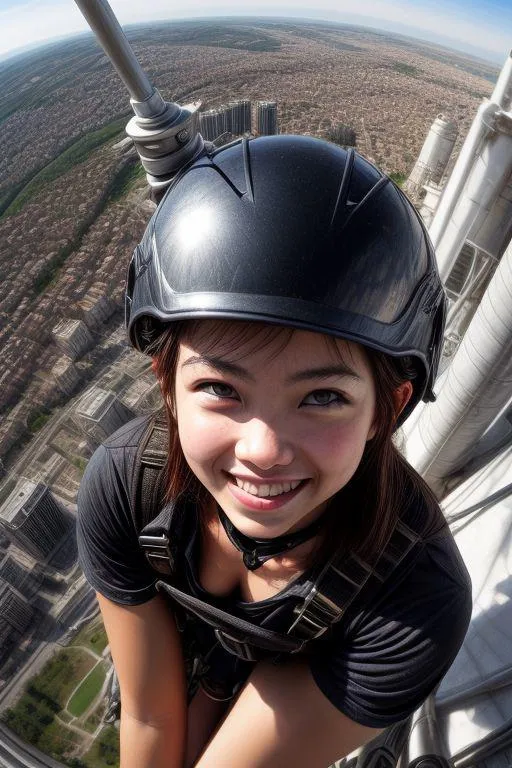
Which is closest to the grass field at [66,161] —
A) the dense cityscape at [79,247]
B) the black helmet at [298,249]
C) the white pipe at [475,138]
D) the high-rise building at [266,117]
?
the dense cityscape at [79,247]

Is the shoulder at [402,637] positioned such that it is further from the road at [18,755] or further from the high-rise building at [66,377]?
the high-rise building at [66,377]

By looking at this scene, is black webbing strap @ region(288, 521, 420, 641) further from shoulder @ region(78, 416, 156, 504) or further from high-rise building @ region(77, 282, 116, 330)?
high-rise building @ region(77, 282, 116, 330)

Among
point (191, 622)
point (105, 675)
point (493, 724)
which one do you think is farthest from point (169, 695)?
point (105, 675)

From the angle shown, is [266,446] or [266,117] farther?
[266,117]

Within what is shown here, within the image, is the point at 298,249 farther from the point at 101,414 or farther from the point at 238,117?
the point at 238,117

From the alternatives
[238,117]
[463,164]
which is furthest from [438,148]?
[238,117]

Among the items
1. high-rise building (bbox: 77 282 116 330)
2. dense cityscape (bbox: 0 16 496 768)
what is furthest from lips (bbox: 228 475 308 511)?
high-rise building (bbox: 77 282 116 330)
